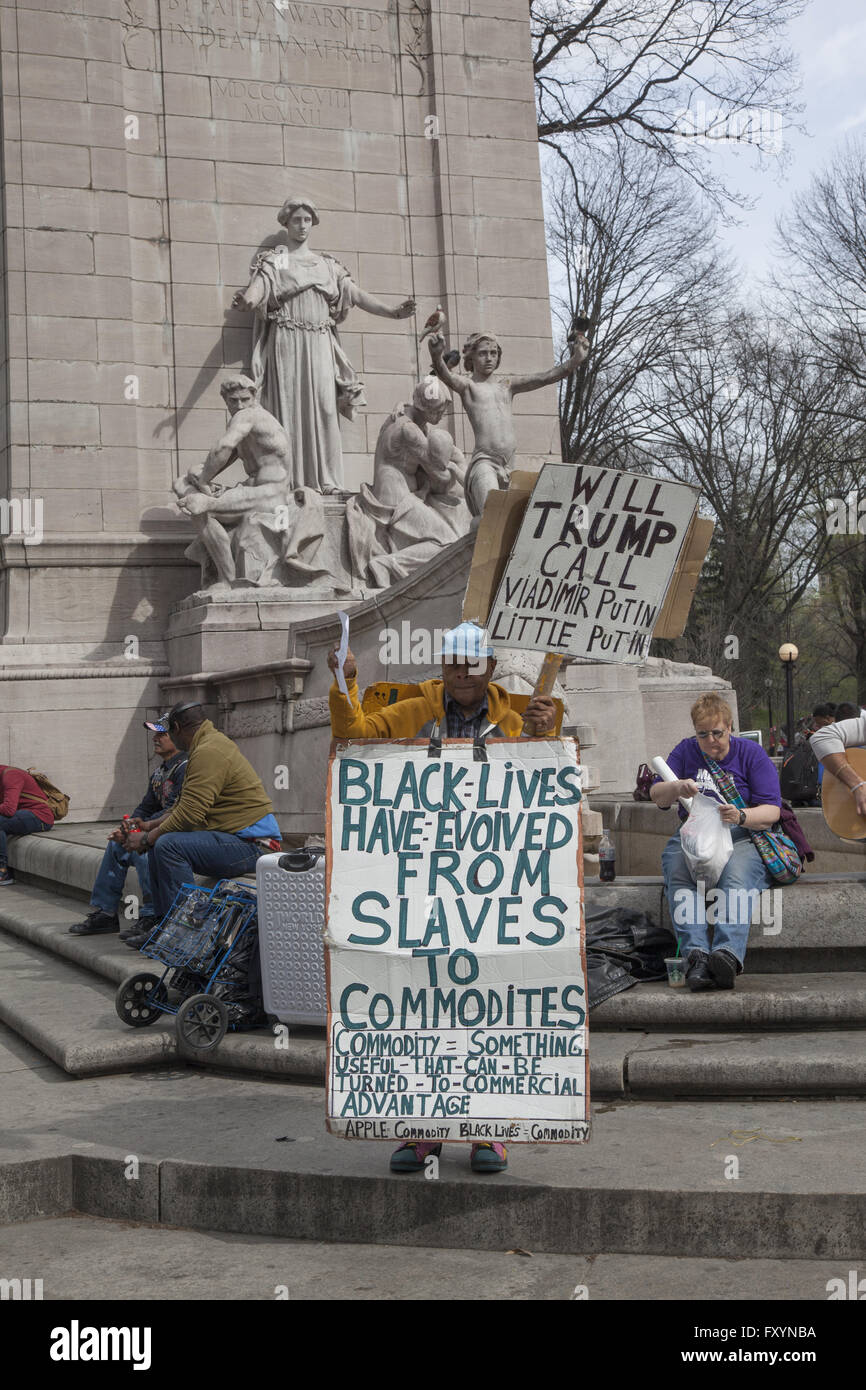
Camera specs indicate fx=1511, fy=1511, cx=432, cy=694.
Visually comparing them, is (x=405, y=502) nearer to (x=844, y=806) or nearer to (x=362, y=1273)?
(x=844, y=806)

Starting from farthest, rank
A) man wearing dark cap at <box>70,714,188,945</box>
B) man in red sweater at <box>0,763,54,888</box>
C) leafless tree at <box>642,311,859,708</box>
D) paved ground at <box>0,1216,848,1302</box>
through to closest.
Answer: leafless tree at <box>642,311,859,708</box>, man in red sweater at <box>0,763,54,888</box>, man wearing dark cap at <box>70,714,188,945</box>, paved ground at <box>0,1216,848,1302</box>

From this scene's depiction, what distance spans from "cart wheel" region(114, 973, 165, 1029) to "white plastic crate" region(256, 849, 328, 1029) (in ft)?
2.42

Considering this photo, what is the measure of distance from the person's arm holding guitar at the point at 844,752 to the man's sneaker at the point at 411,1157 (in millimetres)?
2965

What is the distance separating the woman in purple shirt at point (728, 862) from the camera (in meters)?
6.59

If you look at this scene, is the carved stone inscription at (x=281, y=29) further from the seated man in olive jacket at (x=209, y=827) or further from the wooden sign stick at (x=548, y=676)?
the wooden sign stick at (x=548, y=676)

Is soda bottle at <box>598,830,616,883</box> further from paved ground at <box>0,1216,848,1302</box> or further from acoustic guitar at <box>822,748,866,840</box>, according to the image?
paved ground at <box>0,1216,848,1302</box>

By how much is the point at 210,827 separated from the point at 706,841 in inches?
Answer: 110

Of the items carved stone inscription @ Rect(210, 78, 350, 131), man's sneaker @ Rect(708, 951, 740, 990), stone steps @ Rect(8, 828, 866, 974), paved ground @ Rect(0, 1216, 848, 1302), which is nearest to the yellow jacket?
man's sneaker @ Rect(708, 951, 740, 990)

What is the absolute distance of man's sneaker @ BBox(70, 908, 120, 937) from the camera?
9.77 meters

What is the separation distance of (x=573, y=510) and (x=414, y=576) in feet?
22.2

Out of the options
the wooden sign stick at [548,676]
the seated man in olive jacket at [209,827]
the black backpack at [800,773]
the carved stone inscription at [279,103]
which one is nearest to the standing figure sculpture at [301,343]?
the carved stone inscription at [279,103]

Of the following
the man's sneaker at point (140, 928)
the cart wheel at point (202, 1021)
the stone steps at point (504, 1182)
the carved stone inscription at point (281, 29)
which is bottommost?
the stone steps at point (504, 1182)

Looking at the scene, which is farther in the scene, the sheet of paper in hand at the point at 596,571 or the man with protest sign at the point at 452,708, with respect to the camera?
the sheet of paper in hand at the point at 596,571

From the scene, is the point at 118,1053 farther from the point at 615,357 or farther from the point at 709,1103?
the point at 615,357
